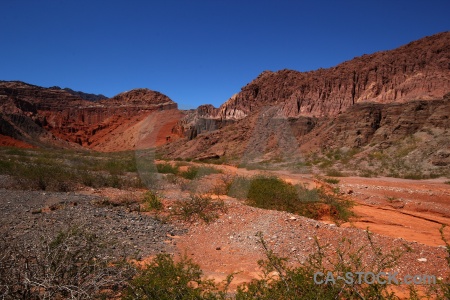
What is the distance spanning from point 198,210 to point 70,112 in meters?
79.7

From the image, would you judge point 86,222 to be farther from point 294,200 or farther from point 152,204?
point 294,200

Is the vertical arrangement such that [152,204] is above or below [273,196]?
below

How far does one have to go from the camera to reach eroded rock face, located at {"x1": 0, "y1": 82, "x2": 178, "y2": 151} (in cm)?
6053

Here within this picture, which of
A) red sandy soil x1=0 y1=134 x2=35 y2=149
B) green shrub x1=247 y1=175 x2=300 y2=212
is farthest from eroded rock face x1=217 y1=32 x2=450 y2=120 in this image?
red sandy soil x1=0 y1=134 x2=35 y2=149

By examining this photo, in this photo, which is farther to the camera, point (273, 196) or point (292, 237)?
point (273, 196)

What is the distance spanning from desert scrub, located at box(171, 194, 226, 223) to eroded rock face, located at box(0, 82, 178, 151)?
52.9 meters

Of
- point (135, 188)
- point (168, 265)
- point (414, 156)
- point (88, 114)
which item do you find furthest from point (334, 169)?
point (88, 114)

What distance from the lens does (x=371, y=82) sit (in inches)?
1384

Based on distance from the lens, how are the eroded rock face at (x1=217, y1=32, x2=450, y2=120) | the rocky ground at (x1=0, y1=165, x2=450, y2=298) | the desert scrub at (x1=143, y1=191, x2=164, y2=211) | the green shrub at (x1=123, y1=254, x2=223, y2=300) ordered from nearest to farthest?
the green shrub at (x1=123, y1=254, x2=223, y2=300) → the rocky ground at (x1=0, y1=165, x2=450, y2=298) → the desert scrub at (x1=143, y1=191, x2=164, y2=211) → the eroded rock face at (x1=217, y1=32, x2=450, y2=120)

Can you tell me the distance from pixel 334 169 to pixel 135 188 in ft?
52.8

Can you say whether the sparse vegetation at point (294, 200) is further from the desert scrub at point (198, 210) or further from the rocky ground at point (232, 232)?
the desert scrub at point (198, 210)

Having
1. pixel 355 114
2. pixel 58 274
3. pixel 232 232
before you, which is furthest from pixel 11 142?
pixel 58 274

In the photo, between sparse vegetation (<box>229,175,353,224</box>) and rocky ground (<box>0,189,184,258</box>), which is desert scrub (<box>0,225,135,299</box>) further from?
sparse vegetation (<box>229,175,353,224</box>)

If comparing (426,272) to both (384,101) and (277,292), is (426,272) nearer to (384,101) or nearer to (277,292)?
(277,292)
